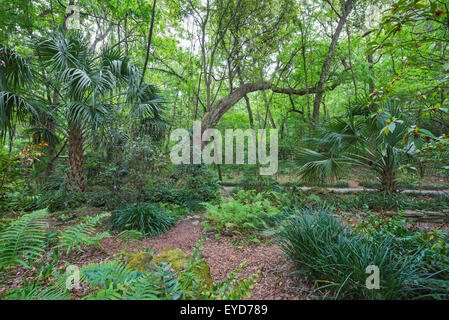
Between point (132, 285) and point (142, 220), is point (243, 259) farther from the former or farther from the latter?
point (142, 220)

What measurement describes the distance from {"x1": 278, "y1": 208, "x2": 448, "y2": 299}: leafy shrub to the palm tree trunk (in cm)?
487

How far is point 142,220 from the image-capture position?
122 inches

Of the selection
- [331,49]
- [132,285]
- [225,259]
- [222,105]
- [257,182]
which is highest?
[331,49]

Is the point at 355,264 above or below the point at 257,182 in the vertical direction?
below

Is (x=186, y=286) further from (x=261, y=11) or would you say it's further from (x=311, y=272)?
(x=261, y=11)

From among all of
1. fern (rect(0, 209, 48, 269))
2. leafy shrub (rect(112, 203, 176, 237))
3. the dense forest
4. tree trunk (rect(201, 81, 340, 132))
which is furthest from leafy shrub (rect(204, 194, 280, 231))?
tree trunk (rect(201, 81, 340, 132))

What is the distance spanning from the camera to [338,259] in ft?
5.16

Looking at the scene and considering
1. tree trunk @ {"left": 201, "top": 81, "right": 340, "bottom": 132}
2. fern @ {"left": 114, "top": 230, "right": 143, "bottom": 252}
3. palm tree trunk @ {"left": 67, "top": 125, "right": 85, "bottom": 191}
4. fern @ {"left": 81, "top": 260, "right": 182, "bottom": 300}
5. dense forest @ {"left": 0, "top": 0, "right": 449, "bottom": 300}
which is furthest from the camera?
tree trunk @ {"left": 201, "top": 81, "right": 340, "bottom": 132}

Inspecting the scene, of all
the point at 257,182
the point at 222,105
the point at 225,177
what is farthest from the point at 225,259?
the point at 225,177

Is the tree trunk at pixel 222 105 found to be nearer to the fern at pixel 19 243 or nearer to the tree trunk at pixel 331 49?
the tree trunk at pixel 331 49

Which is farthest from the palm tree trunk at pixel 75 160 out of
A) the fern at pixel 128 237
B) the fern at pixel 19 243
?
the fern at pixel 19 243

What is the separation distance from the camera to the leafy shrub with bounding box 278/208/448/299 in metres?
1.32

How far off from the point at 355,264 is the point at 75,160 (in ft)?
18.0

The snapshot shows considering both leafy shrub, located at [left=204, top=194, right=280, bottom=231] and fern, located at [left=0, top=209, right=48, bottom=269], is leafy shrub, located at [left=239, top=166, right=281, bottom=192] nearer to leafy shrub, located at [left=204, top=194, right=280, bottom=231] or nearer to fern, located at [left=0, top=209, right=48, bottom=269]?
leafy shrub, located at [left=204, top=194, right=280, bottom=231]
